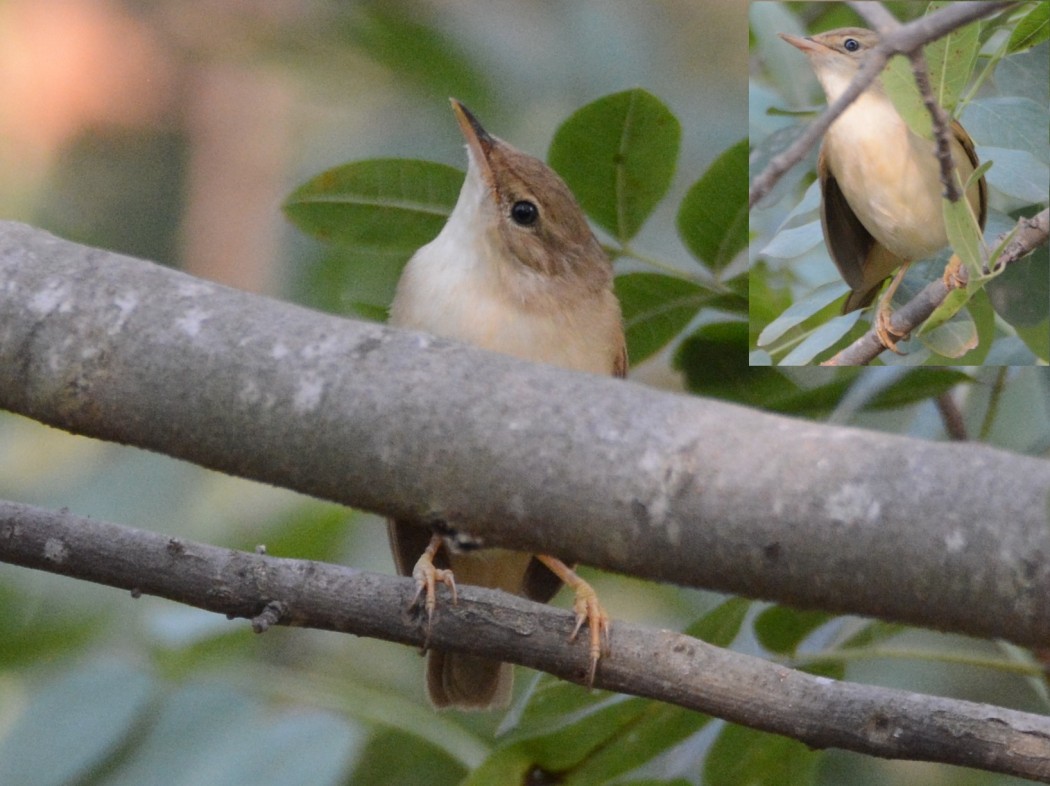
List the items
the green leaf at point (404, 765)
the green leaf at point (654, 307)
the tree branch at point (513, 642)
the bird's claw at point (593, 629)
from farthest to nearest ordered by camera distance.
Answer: the green leaf at point (404, 765) → the green leaf at point (654, 307) → the bird's claw at point (593, 629) → the tree branch at point (513, 642)

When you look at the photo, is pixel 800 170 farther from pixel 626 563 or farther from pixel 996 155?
pixel 626 563

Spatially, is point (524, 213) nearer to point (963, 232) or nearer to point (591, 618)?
point (591, 618)

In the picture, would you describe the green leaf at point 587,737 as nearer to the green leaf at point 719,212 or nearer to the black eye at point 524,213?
the green leaf at point 719,212

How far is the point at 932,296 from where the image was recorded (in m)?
2.04

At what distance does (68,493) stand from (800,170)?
2078mm

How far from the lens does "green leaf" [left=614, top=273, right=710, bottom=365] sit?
2594mm

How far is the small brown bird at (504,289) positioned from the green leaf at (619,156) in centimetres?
14

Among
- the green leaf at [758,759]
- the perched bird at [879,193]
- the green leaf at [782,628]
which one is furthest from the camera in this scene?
the green leaf at [782,628]

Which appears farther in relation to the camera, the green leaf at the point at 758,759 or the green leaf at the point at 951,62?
the green leaf at the point at 758,759

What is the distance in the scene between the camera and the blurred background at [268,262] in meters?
2.55

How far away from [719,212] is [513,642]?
1058 millimetres

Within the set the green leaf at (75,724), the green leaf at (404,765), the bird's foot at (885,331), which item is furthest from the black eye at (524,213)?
the green leaf at (404,765)

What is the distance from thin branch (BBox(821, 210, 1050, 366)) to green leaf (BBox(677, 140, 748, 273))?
1.23ft

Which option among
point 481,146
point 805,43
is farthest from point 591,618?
point 805,43
